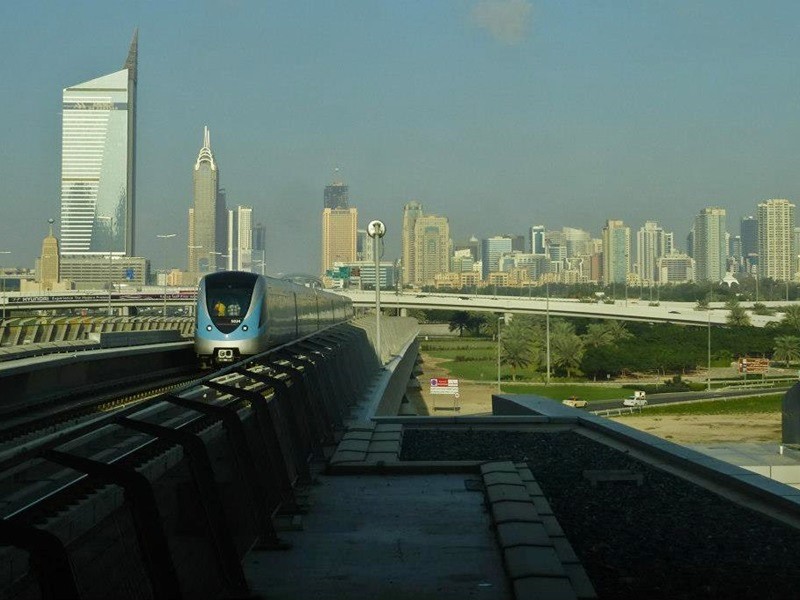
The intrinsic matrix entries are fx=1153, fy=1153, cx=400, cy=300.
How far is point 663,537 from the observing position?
930cm

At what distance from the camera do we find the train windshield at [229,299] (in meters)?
27.5

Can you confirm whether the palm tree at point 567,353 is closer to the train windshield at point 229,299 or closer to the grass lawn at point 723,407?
the grass lawn at point 723,407

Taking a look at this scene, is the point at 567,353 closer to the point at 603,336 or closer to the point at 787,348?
the point at 787,348

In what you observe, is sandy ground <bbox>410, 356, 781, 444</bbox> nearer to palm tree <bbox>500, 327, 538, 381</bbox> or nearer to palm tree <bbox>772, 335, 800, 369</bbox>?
palm tree <bbox>500, 327, 538, 381</bbox>

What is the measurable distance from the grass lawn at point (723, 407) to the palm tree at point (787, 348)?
99.0 feet

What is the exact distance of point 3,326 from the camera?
4288cm

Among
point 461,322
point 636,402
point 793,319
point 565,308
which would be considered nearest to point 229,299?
point 636,402

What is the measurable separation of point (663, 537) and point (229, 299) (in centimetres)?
1946

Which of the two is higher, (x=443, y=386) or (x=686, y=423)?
(x=443, y=386)

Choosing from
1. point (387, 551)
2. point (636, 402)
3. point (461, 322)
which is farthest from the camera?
point (461, 322)

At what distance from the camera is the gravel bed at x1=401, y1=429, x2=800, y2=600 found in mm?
7781

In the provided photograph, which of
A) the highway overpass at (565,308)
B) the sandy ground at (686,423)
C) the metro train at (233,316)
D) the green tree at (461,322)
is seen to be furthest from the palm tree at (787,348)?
the green tree at (461,322)

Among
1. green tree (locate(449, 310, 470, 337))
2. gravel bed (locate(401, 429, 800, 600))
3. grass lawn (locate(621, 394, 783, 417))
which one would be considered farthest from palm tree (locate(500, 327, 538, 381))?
gravel bed (locate(401, 429, 800, 600))

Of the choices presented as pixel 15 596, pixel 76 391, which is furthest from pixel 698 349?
pixel 15 596
